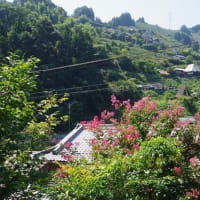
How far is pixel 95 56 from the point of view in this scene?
35000 millimetres

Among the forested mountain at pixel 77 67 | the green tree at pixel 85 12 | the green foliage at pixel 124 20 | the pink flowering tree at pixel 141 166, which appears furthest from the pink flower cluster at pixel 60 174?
the green foliage at pixel 124 20

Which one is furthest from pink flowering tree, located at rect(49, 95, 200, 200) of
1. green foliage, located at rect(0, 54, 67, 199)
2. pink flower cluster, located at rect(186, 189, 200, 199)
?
green foliage, located at rect(0, 54, 67, 199)

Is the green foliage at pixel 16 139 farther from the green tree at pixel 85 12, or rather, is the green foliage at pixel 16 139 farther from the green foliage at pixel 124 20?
the green foliage at pixel 124 20

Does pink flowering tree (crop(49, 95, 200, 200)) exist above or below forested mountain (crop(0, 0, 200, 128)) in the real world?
below

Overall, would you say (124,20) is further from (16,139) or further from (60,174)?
(16,139)

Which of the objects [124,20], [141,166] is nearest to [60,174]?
[141,166]

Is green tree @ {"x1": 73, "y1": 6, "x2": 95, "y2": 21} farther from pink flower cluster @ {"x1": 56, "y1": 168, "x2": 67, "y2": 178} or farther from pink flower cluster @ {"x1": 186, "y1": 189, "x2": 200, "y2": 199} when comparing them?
pink flower cluster @ {"x1": 186, "y1": 189, "x2": 200, "y2": 199}

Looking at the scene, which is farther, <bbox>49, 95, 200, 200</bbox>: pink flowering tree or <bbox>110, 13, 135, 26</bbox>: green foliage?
<bbox>110, 13, 135, 26</bbox>: green foliage

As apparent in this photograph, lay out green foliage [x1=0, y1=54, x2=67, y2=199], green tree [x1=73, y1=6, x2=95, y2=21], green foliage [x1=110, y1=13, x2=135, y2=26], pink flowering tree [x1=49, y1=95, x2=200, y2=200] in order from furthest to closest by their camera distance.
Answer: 1. green foliage [x1=110, y1=13, x2=135, y2=26]
2. green tree [x1=73, y1=6, x2=95, y2=21]
3. pink flowering tree [x1=49, y1=95, x2=200, y2=200]
4. green foliage [x1=0, y1=54, x2=67, y2=199]

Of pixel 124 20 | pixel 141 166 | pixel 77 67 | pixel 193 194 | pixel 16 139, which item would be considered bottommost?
pixel 193 194

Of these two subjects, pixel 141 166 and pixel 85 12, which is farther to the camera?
pixel 85 12

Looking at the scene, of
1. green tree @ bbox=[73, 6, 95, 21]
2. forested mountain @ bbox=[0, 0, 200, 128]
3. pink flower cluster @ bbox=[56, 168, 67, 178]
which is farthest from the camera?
green tree @ bbox=[73, 6, 95, 21]

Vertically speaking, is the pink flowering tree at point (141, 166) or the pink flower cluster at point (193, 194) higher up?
the pink flowering tree at point (141, 166)

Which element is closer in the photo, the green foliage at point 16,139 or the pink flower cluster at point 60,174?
the green foliage at point 16,139
